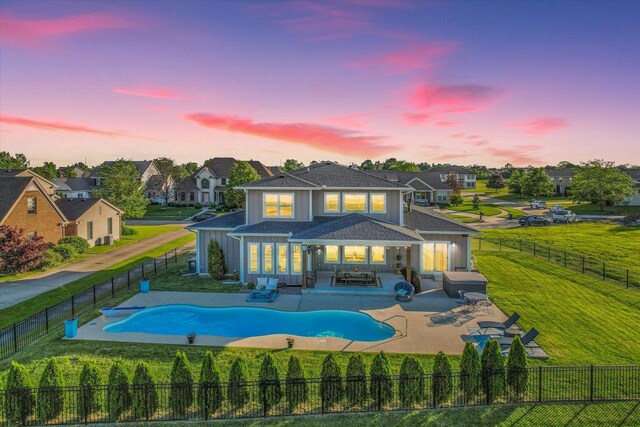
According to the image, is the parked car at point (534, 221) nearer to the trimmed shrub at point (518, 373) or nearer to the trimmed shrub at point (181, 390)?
the trimmed shrub at point (518, 373)

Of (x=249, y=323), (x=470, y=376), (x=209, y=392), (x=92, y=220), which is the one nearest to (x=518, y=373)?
(x=470, y=376)

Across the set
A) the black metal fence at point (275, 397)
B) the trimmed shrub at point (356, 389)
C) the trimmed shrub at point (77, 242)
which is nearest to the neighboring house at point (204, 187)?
the trimmed shrub at point (77, 242)

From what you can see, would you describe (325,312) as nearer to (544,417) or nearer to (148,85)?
(544,417)

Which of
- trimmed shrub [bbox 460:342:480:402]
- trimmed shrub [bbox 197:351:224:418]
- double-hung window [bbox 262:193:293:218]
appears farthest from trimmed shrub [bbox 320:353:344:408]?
double-hung window [bbox 262:193:293:218]

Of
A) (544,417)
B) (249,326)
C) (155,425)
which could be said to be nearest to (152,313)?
(249,326)

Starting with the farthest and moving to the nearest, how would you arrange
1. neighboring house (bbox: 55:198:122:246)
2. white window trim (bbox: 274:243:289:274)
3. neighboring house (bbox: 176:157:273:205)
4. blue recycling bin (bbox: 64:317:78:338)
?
neighboring house (bbox: 176:157:273:205) < neighboring house (bbox: 55:198:122:246) < white window trim (bbox: 274:243:289:274) < blue recycling bin (bbox: 64:317:78:338)

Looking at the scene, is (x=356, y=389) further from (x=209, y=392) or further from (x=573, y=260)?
(x=573, y=260)

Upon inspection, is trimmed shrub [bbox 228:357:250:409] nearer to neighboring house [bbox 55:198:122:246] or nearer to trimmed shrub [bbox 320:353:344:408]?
trimmed shrub [bbox 320:353:344:408]
